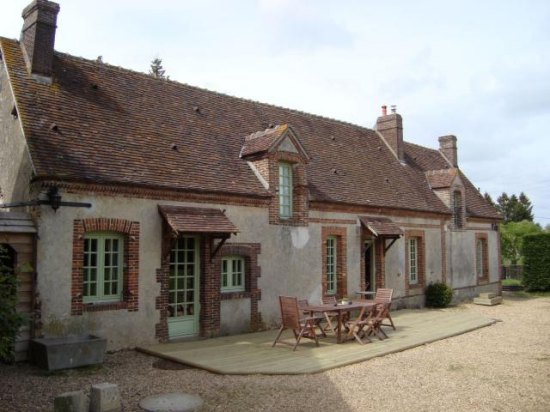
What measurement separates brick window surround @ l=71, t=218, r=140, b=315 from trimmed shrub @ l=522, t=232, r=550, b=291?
21625 mm

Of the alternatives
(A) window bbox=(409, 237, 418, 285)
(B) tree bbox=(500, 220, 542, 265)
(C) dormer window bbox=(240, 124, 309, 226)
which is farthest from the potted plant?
(B) tree bbox=(500, 220, 542, 265)

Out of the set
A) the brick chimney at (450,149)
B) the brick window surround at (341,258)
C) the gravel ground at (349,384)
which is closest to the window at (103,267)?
the gravel ground at (349,384)

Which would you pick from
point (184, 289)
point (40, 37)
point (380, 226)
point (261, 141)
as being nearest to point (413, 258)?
point (380, 226)

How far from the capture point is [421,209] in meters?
18.9

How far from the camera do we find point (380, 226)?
1648 cm

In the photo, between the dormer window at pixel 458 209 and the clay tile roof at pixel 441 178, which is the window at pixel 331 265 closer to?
the clay tile roof at pixel 441 178

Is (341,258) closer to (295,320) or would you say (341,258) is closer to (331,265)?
(331,265)

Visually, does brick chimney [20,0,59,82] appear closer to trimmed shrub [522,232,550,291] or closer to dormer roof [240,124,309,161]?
dormer roof [240,124,309,161]

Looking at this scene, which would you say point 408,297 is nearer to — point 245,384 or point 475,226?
point 475,226

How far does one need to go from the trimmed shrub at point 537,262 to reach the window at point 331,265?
14.8 metres

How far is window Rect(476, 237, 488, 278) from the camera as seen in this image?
22734 mm

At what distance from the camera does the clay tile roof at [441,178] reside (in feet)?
68.5

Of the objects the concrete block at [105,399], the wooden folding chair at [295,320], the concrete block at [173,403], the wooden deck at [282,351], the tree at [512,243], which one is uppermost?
the tree at [512,243]

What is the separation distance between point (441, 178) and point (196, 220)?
13.0m
